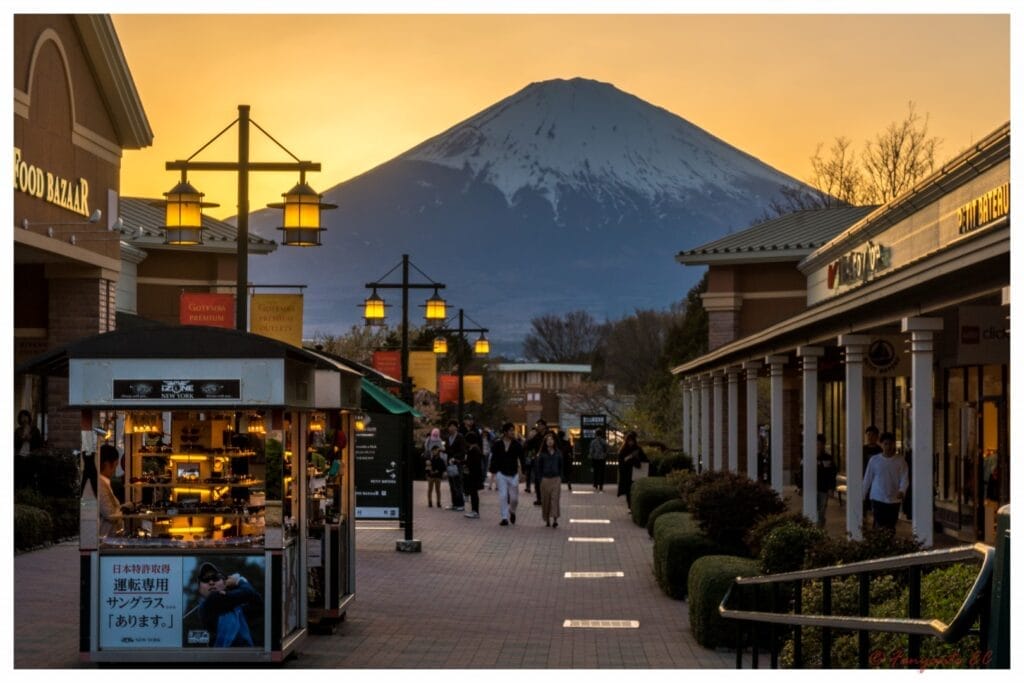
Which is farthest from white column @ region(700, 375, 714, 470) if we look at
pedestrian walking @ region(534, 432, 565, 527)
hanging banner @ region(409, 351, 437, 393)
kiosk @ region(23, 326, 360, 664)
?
kiosk @ region(23, 326, 360, 664)

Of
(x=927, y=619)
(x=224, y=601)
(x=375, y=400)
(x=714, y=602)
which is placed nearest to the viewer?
(x=927, y=619)

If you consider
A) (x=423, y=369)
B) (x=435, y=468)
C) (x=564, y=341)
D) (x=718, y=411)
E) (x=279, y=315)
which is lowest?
(x=435, y=468)

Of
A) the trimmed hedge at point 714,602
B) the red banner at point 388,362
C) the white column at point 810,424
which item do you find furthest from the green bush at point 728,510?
the red banner at point 388,362

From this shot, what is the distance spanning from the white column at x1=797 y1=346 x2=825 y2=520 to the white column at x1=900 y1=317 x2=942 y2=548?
6.22 m

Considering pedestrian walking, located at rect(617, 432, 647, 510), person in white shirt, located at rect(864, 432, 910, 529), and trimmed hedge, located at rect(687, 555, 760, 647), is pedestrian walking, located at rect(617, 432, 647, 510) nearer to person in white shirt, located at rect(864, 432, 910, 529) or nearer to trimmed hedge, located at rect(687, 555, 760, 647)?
person in white shirt, located at rect(864, 432, 910, 529)

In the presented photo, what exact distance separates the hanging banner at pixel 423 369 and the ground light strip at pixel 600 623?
2023 centimetres

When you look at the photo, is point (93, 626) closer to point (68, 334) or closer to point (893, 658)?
point (893, 658)

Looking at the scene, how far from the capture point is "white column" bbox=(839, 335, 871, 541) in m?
20.4

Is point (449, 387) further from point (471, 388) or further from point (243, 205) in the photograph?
point (243, 205)

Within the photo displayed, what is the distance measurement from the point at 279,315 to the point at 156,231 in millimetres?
25941

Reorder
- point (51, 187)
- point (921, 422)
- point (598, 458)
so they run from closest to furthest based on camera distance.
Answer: point (921, 422) → point (51, 187) → point (598, 458)

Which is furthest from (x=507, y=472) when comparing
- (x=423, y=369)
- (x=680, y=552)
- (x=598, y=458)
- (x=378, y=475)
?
(x=598, y=458)

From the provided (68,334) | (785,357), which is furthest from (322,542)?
(68,334)

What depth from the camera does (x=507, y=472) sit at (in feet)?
103
